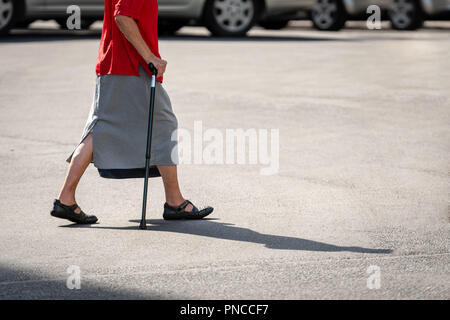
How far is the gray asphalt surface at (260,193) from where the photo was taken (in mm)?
4855

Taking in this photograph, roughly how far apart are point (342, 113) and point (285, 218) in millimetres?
3912

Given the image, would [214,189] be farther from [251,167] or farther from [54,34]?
[54,34]

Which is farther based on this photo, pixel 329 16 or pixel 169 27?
pixel 329 16

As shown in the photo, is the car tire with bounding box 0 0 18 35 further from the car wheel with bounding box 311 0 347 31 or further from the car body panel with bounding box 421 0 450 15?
the car body panel with bounding box 421 0 450 15

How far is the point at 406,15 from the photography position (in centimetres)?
2106

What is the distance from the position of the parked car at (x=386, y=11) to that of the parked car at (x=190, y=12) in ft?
5.81

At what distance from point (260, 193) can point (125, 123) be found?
1.29 m

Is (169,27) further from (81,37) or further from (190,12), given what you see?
(81,37)

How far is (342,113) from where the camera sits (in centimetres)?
991

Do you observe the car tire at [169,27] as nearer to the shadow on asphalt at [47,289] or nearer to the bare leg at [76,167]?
the bare leg at [76,167]

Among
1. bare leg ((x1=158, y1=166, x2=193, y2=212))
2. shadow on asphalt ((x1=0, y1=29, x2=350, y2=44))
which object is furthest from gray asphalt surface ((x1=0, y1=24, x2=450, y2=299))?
shadow on asphalt ((x1=0, y1=29, x2=350, y2=44))

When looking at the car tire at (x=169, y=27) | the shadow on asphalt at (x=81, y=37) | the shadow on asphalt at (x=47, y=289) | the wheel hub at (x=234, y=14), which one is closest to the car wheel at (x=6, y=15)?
the shadow on asphalt at (x=81, y=37)

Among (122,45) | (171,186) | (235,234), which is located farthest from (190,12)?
(235,234)

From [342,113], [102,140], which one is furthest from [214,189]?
[342,113]
